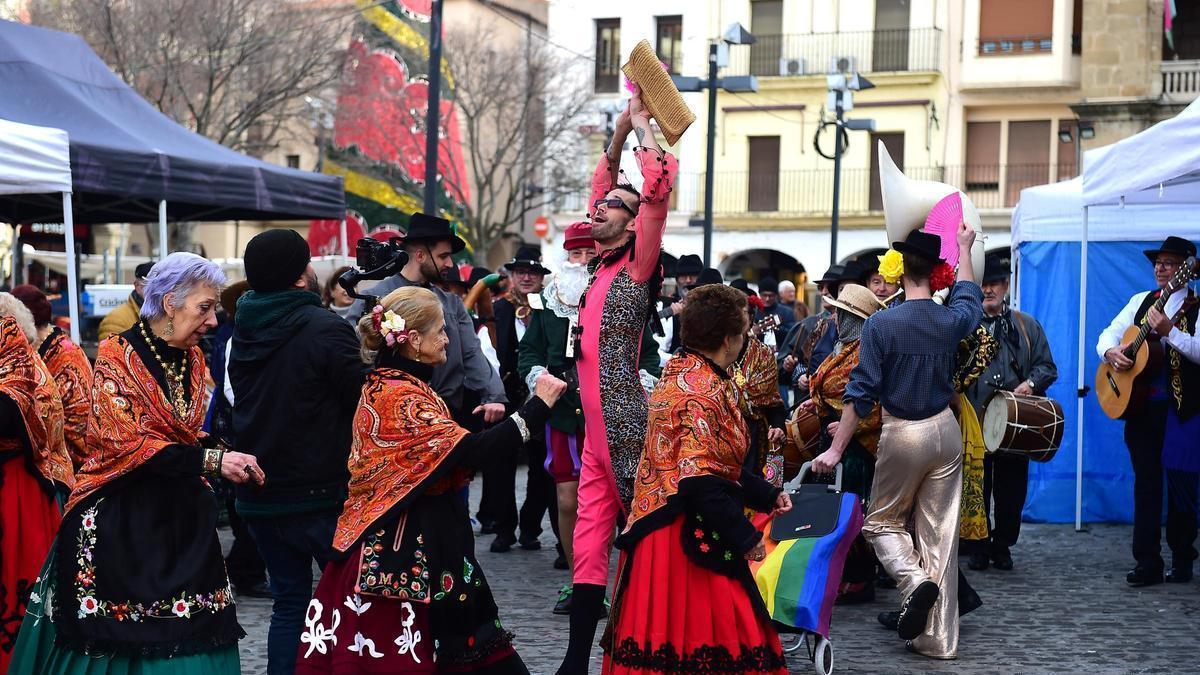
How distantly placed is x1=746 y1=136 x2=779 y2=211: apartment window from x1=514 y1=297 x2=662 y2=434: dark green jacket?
30.8 meters

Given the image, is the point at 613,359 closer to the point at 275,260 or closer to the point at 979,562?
the point at 275,260

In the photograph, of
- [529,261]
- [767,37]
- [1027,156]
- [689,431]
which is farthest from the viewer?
[767,37]

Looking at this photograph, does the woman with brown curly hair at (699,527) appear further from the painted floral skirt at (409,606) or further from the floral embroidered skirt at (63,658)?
the floral embroidered skirt at (63,658)

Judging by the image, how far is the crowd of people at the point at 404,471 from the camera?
4906 millimetres

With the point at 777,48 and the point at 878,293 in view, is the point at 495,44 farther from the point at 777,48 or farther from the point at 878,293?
the point at 878,293

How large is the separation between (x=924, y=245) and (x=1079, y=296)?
5148mm

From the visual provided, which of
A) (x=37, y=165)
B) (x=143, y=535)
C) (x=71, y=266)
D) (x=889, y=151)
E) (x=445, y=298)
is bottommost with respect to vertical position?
(x=143, y=535)

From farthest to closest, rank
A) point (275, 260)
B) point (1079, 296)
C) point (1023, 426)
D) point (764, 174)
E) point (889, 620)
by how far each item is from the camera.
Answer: point (764, 174)
point (1079, 296)
point (1023, 426)
point (889, 620)
point (275, 260)

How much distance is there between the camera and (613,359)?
605 cm

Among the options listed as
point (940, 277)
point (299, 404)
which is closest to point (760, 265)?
point (940, 277)

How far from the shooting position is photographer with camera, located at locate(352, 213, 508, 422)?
7.11 m

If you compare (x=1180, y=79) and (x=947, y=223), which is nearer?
(x=947, y=223)

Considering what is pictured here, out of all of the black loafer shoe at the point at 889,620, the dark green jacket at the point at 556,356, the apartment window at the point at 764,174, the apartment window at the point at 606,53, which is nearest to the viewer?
the black loafer shoe at the point at 889,620

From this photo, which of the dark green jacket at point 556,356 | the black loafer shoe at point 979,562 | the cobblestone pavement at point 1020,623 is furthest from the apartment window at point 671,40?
the dark green jacket at point 556,356
